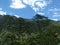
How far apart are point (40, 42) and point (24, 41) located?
1.04 ft

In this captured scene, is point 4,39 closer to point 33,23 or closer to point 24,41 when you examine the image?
point 24,41

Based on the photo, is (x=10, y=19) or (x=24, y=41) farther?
(x=10, y=19)

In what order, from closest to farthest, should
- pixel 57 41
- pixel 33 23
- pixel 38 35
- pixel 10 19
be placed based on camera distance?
1. pixel 57 41
2. pixel 38 35
3. pixel 33 23
4. pixel 10 19

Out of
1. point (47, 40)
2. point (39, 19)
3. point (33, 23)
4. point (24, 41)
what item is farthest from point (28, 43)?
point (39, 19)

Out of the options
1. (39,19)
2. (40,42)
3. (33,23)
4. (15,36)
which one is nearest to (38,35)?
(40,42)

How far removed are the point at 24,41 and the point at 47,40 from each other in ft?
1.43

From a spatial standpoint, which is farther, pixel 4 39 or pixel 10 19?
pixel 10 19

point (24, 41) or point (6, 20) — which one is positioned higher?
point (6, 20)

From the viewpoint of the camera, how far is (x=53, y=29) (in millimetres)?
3975

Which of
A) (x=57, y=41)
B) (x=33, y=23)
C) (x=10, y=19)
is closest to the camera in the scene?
(x=57, y=41)

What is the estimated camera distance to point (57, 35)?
377cm

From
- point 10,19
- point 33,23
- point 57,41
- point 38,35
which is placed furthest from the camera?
point 10,19

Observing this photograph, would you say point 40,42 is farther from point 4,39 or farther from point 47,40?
point 4,39

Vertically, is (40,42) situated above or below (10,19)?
below
